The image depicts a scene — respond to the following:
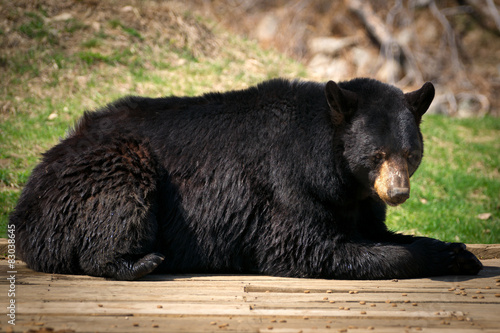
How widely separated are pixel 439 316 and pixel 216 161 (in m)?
2.22

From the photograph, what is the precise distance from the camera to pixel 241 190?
15.4 feet

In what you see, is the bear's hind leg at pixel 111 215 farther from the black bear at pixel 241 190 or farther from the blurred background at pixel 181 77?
the blurred background at pixel 181 77

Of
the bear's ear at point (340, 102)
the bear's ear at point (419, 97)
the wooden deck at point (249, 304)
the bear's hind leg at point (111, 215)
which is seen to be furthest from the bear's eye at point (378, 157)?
the bear's hind leg at point (111, 215)

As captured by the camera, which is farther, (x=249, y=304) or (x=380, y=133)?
(x=380, y=133)

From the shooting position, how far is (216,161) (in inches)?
187

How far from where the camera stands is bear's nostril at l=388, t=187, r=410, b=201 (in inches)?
162

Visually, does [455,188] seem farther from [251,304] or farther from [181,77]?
[251,304]

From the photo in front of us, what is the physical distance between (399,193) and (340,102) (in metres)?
0.89

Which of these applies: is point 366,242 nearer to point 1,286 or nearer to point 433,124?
point 1,286

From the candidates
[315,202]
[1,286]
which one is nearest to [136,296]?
[1,286]

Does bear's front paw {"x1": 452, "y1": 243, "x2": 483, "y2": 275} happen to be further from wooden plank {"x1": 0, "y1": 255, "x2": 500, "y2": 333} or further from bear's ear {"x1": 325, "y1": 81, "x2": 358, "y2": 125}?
bear's ear {"x1": 325, "y1": 81, "x2": 358, "y2": 125}

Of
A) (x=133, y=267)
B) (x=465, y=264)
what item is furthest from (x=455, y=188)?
(x=133, y=267)

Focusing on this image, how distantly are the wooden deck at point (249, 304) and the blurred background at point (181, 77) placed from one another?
104 inches

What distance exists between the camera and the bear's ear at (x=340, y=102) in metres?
4.44
